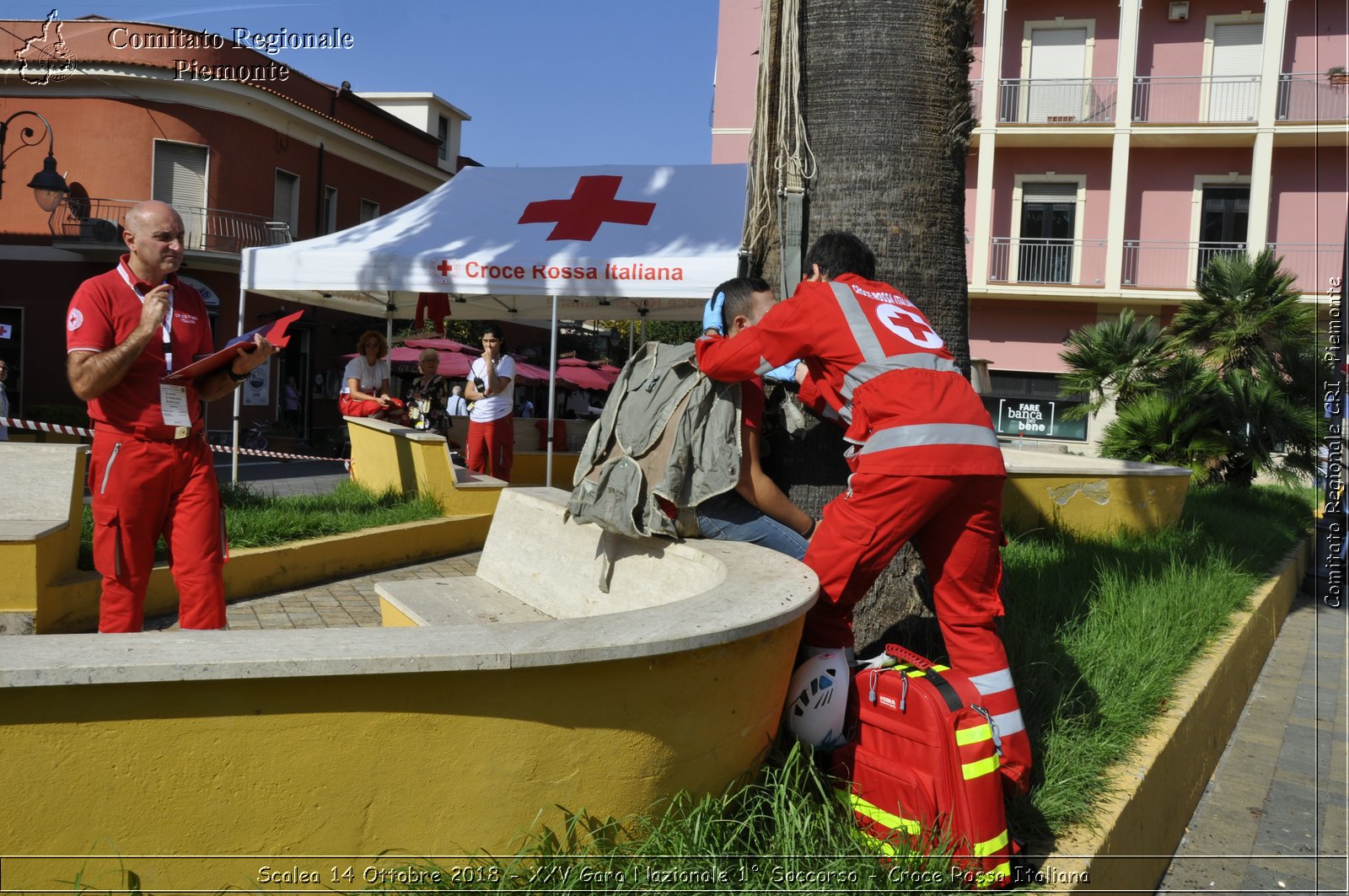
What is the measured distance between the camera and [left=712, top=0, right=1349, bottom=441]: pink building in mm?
25656

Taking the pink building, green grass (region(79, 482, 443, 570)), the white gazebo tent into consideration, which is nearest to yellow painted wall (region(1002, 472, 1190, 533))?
the white gazebo tent

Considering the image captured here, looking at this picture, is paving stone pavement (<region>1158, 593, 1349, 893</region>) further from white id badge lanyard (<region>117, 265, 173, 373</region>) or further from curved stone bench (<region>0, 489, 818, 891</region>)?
white id badge lanyard (<region>117, 265, 173, 373</region>)

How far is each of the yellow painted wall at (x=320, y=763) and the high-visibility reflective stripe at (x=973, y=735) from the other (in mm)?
680

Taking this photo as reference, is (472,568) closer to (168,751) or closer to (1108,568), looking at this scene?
(1108,568)

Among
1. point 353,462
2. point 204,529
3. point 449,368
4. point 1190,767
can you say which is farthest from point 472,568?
point 449,368

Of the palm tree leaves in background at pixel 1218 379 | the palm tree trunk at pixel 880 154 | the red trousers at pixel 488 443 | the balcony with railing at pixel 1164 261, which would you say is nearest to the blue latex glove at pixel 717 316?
the palm tree trunk at pixel 880 154

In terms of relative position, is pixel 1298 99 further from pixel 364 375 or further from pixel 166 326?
pixel 166 326

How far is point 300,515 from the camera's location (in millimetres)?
7820

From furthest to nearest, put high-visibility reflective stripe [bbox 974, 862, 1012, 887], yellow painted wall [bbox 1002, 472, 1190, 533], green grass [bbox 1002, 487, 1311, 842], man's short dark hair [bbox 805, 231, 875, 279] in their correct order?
yellow painted wall [bbox 1002, 472, 1190, 533], man's short dark hair [bbox 805, 231, 875, 279], green grass [bbox 1002, 487, 1311, 842], high-visibility reflective stripe [bbox 974, 862, 1012, 887]

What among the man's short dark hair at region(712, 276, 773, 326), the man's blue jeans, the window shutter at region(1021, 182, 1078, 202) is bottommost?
the man's blue jeans

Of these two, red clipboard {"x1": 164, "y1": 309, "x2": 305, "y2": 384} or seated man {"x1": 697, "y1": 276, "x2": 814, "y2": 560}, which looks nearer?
seated man {"x1": 697, "y1": 276, "x2": 814, "y2": 560}

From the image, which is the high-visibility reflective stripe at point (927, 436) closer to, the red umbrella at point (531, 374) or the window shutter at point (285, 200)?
the red umbrella at point (531, 374)

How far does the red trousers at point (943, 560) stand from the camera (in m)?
3.05

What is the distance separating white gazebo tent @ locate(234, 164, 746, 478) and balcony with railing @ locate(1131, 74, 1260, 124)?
64.1 ft
